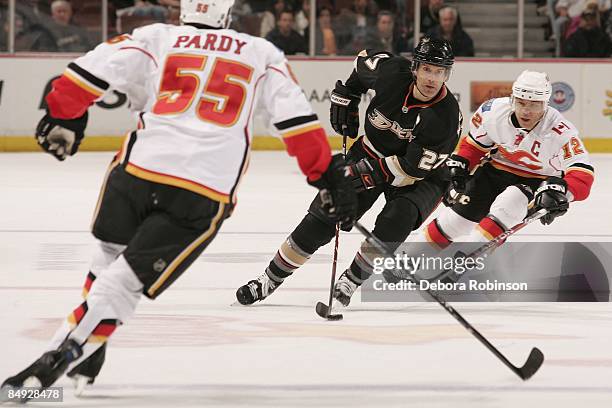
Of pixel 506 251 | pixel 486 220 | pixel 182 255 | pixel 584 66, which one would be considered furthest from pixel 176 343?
pixel 584 66

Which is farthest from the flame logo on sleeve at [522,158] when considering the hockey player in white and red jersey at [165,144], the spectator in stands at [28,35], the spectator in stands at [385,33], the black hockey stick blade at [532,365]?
the spectator in stands at [28,35]

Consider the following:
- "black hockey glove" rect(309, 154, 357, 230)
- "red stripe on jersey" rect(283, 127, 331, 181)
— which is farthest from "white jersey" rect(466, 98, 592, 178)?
"red stripe on jersey" rect(283, 127, 331, 181)

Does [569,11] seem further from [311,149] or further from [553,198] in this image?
[311,149]

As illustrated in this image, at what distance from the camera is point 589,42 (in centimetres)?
1126

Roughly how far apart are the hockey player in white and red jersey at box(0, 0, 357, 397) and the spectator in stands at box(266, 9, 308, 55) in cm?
783

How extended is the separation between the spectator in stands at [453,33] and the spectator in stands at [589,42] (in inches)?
35.1

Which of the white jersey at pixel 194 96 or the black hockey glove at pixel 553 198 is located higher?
the white jersey at pixel 194 96

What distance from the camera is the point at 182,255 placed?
3.01 metres

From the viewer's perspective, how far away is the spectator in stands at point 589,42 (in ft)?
36.9

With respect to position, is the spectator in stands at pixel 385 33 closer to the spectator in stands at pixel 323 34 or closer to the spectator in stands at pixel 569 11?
the spectator in stands at pixel 323 34

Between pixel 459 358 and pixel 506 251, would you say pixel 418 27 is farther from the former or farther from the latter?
pixel 459 358

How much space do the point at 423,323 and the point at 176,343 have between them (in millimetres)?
898

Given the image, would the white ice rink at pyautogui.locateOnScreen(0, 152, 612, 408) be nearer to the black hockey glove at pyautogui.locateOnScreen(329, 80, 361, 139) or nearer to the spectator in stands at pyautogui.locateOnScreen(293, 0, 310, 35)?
the black hockey glove at pyautogui.locateOnScreen(329, 80, 361, 139)

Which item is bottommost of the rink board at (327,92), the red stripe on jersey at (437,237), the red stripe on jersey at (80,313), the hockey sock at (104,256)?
the rink board at (327,92)
